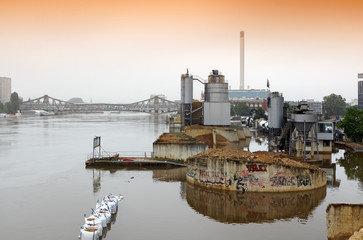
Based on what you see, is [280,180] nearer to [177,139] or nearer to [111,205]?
[111,205]

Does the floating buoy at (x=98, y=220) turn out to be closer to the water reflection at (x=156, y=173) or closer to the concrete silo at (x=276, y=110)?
the water reflection at (x=156, y=173)

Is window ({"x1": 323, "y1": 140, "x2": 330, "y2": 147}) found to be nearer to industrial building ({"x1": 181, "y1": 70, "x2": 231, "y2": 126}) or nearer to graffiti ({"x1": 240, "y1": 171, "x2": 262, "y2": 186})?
industrial building ({"x1": 181, "y1": 70, "x2": 231, "y2": 126})

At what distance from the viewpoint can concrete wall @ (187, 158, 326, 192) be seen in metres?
36.2

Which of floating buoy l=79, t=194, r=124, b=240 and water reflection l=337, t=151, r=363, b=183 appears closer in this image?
floating buoy l=79, t=194, r=124, b=240

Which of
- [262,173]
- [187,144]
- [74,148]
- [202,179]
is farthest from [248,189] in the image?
[74,148]

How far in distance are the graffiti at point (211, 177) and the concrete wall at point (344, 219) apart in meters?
14.3

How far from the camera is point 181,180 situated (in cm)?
4394

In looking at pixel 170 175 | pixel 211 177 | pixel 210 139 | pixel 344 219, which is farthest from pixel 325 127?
pixel 344 219

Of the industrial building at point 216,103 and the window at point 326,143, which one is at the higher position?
the industrial building at point 216,103

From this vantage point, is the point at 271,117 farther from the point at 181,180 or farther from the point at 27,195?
the point at 27,195

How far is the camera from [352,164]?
5653 cm

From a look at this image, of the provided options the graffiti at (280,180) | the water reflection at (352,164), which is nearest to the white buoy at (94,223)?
the graffiti at (280,180)

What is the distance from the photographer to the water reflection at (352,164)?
4817 centimetres

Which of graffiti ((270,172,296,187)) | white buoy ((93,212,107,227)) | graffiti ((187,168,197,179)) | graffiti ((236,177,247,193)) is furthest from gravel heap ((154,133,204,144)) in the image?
white buoy ((93,212,107,227))
